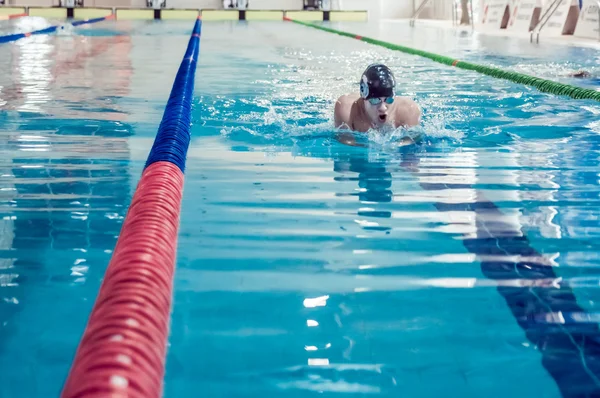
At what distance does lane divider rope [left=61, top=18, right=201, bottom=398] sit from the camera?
1.02 m

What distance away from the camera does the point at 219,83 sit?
667 centimetres

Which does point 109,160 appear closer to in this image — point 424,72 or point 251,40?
point 424,72

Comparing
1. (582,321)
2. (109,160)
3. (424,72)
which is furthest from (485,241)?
(424,72)

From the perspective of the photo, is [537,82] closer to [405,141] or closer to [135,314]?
[405,141]

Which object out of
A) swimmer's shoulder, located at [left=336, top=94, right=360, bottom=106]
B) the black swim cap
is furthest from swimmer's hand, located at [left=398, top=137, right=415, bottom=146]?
swimmer's shoulder, located at [left=336, top=94, right=360, bottom=106]

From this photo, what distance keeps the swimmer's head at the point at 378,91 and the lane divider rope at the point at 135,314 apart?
1863 millimetres

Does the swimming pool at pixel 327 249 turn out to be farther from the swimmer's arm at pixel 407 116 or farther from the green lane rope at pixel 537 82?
the green lane rope at pixel 537 82

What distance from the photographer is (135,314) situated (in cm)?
122

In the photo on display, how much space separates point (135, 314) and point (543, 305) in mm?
1173

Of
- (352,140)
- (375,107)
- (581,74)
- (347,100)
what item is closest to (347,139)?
(352,140)

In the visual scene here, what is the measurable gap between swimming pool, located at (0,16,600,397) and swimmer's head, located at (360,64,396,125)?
0.55ft

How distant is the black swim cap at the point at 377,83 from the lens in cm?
377

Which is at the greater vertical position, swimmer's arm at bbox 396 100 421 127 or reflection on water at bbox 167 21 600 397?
swimmer's arm at bbox 396 100 421 127

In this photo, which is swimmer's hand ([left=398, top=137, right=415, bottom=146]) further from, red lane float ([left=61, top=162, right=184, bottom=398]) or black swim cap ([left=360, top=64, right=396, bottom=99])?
red lane float ([left=61, top=162, right=184, bottom=398])
